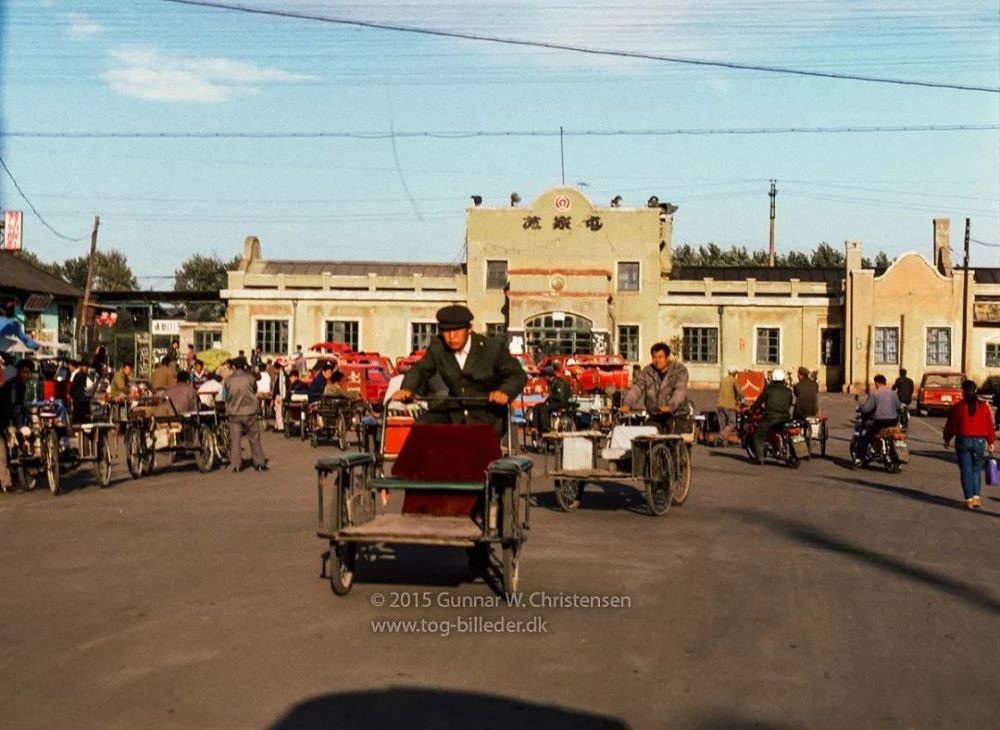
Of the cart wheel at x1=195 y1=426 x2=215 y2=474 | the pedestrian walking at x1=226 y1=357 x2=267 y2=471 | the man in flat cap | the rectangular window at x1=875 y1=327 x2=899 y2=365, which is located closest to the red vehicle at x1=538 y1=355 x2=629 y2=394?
the pedestrian walking at x1=226 y1=357 x2=267 y2=471

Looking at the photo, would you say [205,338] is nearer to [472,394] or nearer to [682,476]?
[682,476]

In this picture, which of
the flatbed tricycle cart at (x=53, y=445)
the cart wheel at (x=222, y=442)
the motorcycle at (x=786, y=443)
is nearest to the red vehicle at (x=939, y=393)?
the motorcycle at (x=786, y=443)

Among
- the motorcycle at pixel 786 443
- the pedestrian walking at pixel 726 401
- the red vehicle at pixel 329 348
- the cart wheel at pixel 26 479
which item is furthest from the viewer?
the red vehicle at pixel 329 348

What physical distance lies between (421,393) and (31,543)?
4595mm

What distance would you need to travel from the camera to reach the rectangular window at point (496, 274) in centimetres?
6419

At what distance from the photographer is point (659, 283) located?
6366cm

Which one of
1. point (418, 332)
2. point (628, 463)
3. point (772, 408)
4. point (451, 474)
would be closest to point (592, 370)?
point (772, 408)

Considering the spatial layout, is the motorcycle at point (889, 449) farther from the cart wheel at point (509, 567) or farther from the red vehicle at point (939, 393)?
the red vehicle at point (939, 393)

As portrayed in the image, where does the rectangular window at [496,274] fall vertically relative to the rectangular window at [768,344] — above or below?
above

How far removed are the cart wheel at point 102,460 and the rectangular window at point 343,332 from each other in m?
46.0

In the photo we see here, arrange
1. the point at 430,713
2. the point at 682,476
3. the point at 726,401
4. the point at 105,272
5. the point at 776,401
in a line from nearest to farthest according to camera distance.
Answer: the point at 430,713 < the point at 682,476 < the point at 776,401 < the point at 726,401 < the point at 105,272

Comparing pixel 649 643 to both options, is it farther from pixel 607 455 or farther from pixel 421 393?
pixel 607 455

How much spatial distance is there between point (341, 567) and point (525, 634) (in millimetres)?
1756

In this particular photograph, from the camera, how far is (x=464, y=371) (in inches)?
411
